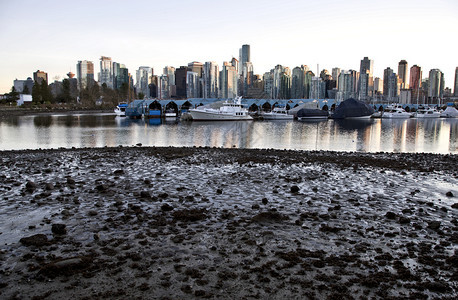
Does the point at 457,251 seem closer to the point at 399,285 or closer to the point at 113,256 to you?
the point at 399,285

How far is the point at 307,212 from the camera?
31.6ft

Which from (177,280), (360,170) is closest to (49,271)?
(177,280)

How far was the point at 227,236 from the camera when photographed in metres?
7.87

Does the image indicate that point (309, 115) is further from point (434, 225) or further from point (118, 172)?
point (434, 225)

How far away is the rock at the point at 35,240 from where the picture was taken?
23.6 feet

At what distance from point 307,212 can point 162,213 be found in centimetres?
425

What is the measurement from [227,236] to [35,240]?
4.34 meters

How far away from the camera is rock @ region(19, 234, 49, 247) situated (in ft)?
23.6

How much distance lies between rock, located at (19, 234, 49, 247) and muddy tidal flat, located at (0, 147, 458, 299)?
0.08 ft

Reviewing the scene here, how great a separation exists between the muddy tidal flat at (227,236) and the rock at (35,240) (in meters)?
0.02

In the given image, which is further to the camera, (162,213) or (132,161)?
(132,161)

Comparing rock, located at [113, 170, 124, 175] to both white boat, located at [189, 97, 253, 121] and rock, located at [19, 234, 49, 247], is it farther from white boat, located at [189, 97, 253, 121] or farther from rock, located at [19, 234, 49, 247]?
white boat, located at [189, 97, 253, 121]

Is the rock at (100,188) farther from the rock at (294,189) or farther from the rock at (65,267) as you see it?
the rock at (294,189)

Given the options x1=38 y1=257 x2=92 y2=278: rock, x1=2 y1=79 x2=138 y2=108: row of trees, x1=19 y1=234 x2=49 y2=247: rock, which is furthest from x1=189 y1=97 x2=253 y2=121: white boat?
x1=38 y1=257 x2=92 y2=278: rock
